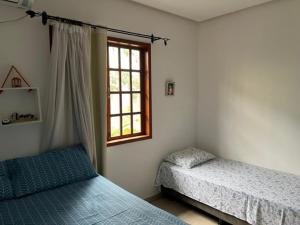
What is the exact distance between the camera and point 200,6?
3.00 m

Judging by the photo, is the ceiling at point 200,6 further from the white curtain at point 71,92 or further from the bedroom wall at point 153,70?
the white curtain at point 71,92

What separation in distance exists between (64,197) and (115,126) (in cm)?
119

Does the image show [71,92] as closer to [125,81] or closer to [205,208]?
[125,81]

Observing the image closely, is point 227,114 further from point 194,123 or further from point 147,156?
point 147,156

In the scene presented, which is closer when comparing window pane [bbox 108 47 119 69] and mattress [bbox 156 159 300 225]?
mattress [bbox 156 159 300 225]

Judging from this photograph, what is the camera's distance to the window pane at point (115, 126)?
291 cm

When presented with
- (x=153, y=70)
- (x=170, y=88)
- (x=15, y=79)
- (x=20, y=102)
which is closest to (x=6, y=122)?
(x=20, y=102)

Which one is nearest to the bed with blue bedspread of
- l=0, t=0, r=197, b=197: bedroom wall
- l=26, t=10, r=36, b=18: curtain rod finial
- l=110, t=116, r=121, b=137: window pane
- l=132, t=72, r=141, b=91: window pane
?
l=0, t=0, r=197, b=197: bedroom wall

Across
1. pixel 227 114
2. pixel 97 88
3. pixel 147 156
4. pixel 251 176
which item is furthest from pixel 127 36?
pixel 251 176

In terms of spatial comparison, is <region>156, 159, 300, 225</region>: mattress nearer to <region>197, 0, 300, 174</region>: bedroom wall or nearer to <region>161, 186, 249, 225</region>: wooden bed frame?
<region>161, 186, 249, 225</region>: wooden bed frame

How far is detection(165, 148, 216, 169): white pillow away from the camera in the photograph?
121 inches

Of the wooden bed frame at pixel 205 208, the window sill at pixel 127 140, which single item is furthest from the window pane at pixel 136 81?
the wooden bed frame at pixel 205 208

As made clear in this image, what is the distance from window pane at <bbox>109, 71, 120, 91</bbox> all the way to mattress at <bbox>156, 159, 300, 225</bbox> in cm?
123

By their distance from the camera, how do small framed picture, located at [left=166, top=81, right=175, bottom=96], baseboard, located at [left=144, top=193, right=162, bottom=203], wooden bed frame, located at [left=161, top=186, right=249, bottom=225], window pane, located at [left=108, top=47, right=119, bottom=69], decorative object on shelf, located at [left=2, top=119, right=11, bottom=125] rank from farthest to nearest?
small framed picture, located at [left=166, top=81, right=175, bottom=96] < baseboard, located at [left=144, top=193, right=162, bottom=203] < window pane, located at [left=108, top=47, right=119, bottom=69] < wooden bed frame, located at [left=161, top=186, right=249, bottom=225] < decorative object on shelf, located at [left=2, top=119, right=11, bottom=125]
